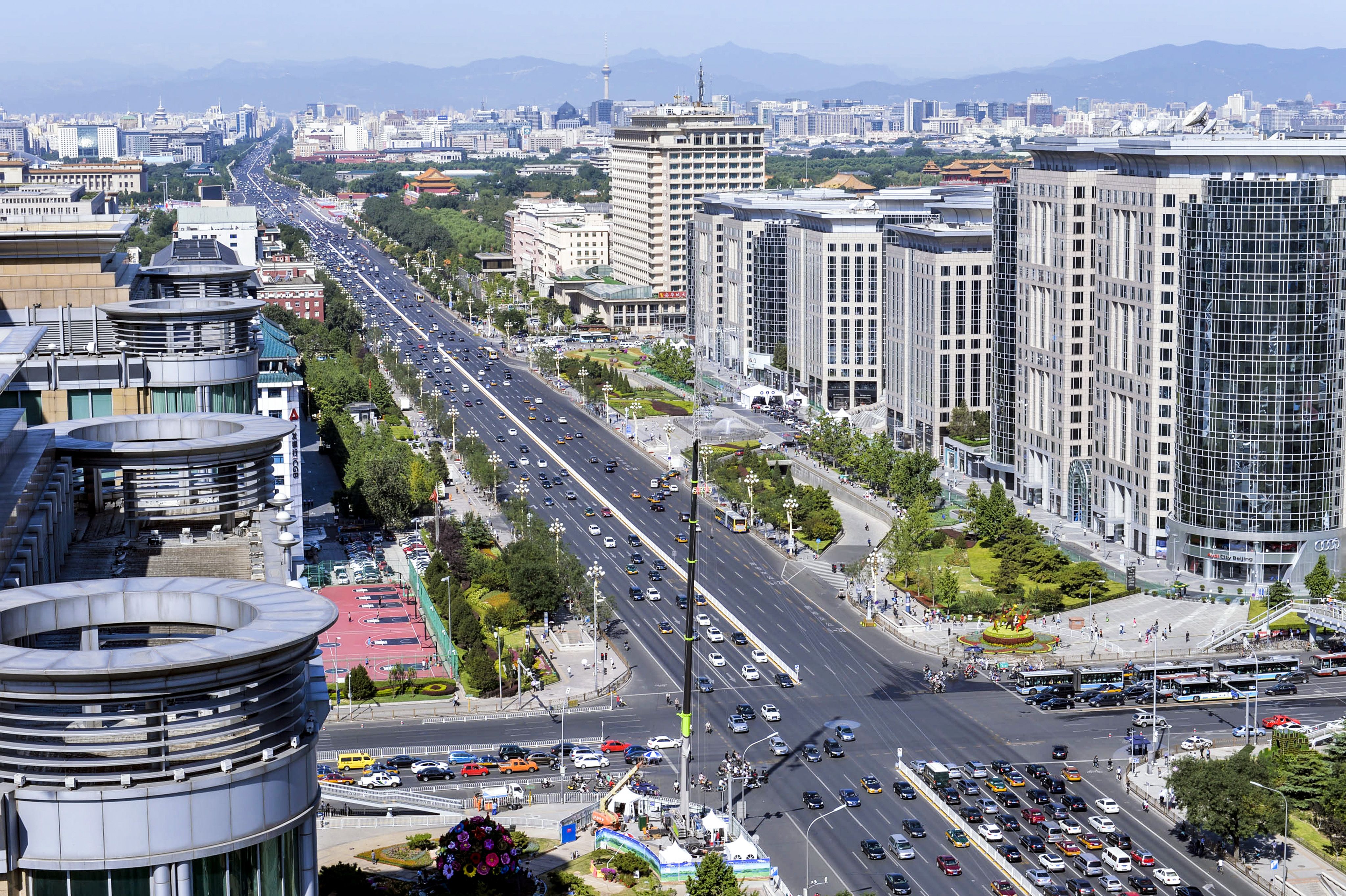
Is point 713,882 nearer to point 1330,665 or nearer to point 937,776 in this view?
point 937,776

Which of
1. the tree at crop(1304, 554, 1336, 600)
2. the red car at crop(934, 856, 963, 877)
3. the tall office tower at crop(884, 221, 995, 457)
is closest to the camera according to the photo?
the red car at crop(934, 856, 963, 877)

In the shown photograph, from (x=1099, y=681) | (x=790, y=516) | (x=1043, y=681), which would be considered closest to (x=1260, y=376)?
(x=1099, y=681)

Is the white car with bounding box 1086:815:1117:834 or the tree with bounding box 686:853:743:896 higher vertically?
the tree with bounding box 686:853:743:896

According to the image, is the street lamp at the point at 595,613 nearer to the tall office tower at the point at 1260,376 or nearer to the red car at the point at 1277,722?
the red car at the point at 1277,722

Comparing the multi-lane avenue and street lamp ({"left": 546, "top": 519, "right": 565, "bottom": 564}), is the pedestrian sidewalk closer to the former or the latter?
the multi-lane avenue

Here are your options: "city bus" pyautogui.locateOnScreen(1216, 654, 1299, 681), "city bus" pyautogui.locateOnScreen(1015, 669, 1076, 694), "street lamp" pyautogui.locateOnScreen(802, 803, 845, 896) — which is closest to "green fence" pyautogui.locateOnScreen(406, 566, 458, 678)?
"street lamp" pyautogui.locateOnScreen(802, 803, 845, 896)

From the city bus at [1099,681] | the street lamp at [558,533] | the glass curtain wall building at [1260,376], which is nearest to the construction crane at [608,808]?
the city bus at [1099,681]

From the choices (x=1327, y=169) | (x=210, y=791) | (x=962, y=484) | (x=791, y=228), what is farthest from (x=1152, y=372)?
(x=210, y=791)
